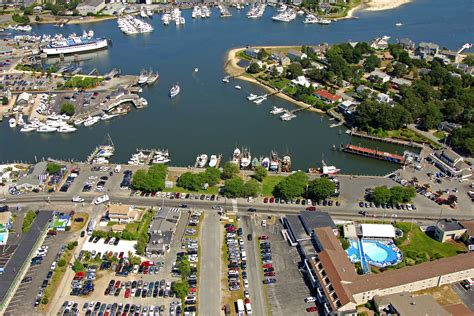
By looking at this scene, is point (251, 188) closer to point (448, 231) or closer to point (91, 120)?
point (448, 231)

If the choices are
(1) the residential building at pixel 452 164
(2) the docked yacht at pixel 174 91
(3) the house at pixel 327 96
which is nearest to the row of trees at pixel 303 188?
(1) the residential building at pixel 452 164

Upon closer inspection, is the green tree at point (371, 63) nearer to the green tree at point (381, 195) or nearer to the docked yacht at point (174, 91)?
the docked yacht at point (174, 91)

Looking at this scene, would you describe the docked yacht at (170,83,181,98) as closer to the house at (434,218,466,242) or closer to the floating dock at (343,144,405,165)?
the floating dock at (343,144,405,165)

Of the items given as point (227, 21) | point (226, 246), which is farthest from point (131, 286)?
point (227, 21)

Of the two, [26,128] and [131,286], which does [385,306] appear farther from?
[26,128]

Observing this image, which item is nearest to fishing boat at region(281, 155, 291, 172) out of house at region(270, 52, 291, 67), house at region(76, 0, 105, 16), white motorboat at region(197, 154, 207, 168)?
white motorboat at region(197, 154, 207, 168)

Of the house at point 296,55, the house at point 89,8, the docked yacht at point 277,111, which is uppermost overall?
the house at point 89,8
